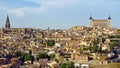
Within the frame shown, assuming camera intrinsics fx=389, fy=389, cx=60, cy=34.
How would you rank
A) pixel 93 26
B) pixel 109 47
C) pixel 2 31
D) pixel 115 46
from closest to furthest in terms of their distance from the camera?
pixel 109 47 < pixel 115 46 < pixel 2 31 < pixel 93 26

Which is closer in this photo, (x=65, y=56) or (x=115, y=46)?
(x=65, y=56)

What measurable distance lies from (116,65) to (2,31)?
42.6 m

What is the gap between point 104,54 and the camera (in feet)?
138

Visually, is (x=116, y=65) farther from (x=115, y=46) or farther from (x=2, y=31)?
(x=2, y=31)

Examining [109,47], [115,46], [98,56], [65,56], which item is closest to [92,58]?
[98,56]

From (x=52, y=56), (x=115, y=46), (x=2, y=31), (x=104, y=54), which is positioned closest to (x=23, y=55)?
(x=52, y=56)

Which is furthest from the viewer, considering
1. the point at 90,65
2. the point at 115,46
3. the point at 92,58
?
the point at 115,46

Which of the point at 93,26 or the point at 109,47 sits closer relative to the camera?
the point at 109,47

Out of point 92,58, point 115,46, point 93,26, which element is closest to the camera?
point 92,58

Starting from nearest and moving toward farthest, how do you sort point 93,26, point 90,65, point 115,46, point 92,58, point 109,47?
point 90,65 < point 92,58 < point 109,47 < point 115,46 < point 93,26

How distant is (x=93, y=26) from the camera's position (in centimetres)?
8369

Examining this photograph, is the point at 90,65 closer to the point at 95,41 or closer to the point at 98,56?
the point at 98,56

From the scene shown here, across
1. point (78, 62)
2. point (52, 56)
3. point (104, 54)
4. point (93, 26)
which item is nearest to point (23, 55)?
point (52, 56)

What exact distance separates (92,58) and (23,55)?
7.25 m
